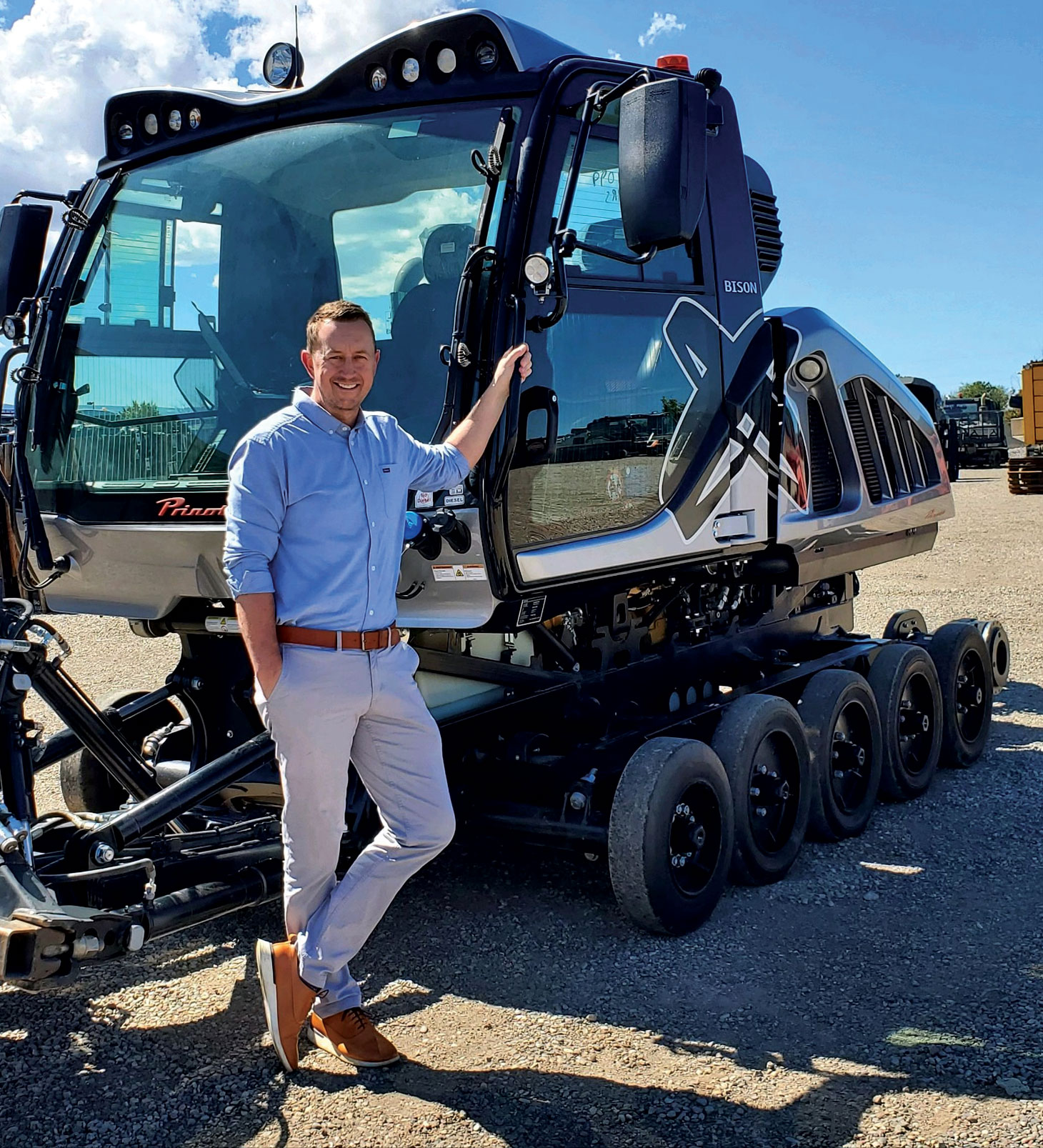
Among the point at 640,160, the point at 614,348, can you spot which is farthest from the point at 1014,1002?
the point at 640,160

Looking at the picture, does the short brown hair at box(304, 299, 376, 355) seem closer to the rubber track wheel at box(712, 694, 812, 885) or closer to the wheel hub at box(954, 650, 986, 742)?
the rubber track wheel at box(712, 694, 812, 885)

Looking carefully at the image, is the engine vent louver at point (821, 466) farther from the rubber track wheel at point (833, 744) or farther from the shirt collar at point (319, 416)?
the shirt collar at point (319, 416)

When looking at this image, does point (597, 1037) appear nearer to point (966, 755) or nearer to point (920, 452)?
point (966, 755)

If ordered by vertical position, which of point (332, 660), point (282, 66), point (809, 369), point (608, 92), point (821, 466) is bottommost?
point (332, 660)

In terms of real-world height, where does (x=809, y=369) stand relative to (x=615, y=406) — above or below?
above

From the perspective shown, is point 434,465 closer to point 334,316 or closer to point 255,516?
point 334,316

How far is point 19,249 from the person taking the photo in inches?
189

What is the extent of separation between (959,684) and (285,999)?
4882 millimetres

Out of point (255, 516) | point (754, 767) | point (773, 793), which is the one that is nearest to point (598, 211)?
point (255, 516)

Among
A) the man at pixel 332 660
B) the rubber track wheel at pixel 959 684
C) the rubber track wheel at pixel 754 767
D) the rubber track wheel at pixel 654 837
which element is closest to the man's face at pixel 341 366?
the man at pixel 332 660

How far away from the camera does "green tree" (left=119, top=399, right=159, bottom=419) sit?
4676 millimetres

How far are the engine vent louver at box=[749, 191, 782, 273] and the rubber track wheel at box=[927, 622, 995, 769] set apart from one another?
2532 mm

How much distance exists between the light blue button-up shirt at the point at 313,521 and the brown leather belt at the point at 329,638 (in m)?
0.02

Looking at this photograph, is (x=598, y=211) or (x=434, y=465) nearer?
(x=434, y=465)
